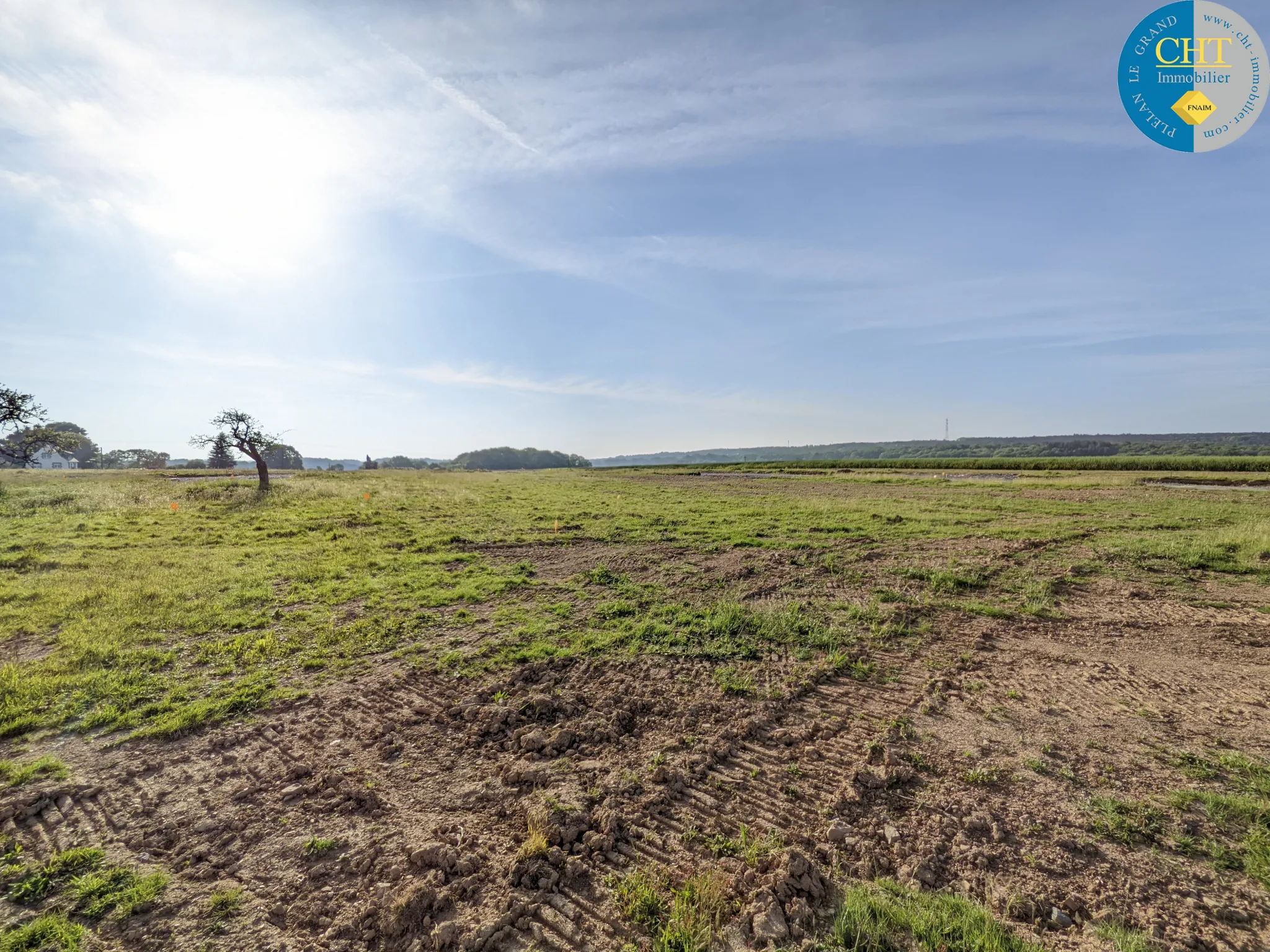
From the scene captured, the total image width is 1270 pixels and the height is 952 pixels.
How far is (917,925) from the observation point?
3.20m

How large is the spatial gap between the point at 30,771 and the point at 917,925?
Result: 328 inches

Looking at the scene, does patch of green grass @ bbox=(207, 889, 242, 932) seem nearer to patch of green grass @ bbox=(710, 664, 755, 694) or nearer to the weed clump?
the weed clump

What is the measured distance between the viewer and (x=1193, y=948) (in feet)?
9.98

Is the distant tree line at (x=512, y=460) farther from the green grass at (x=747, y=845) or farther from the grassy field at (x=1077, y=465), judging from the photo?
the green grass at (x=747, y=845)

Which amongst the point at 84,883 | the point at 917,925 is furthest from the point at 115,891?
the point at 917,925

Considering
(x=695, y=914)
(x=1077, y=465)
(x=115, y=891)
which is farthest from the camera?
(x=1077, y=465)

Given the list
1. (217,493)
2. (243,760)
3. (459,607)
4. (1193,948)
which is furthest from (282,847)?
(217,493)

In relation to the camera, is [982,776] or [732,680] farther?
[732,680]

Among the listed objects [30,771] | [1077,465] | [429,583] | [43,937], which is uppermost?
[1077,465]

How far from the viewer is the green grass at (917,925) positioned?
3105 mm

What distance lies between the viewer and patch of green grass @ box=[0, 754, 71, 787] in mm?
4766

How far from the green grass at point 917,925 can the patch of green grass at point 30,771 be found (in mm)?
7551

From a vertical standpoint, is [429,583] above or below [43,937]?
above

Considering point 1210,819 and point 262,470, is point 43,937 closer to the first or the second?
point 1210,819
